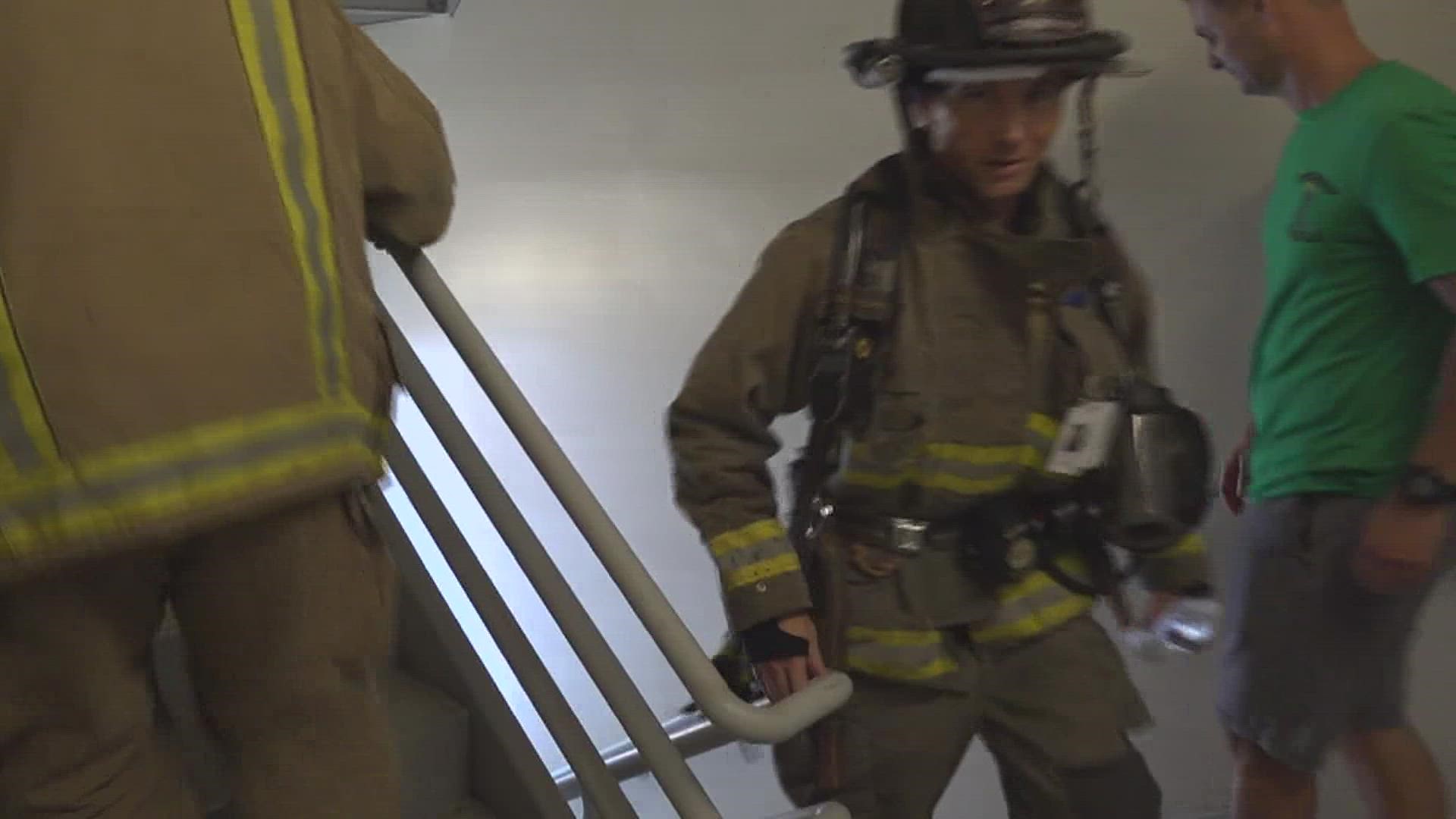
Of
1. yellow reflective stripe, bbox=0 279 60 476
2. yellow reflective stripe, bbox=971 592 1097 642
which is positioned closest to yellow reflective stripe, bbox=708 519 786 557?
yellow reflective stripe, bbox=971 592 1097 642

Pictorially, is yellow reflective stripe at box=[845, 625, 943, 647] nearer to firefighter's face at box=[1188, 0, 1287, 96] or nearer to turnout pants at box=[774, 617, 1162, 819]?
turnout pants at box=[774, 617, 1162, 819]

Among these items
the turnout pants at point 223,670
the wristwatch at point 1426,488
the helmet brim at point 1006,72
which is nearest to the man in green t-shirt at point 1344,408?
the wristwatch at point 1426,488

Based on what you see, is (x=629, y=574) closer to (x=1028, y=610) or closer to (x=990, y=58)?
(x=1028, y=610)

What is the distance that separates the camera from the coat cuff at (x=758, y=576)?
1.12m

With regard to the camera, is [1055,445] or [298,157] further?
[1055,445]

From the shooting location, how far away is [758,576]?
44.3 inches

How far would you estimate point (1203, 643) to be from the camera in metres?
1.27

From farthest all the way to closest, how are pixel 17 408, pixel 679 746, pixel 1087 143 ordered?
pixel 679 746 < pixel 1087 143 < pixel 17 408

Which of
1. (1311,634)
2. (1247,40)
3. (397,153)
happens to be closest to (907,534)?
(397,153)

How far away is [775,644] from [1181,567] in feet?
1.47

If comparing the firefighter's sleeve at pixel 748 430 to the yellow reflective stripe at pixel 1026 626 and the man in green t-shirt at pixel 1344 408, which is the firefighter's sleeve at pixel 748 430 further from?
the man in green t-shirt at pixel 1344 408

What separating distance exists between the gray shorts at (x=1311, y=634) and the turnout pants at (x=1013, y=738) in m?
0.46

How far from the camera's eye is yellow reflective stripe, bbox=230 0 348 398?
2.72 ft

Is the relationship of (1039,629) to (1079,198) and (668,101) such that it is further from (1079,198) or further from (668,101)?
(668,101)
